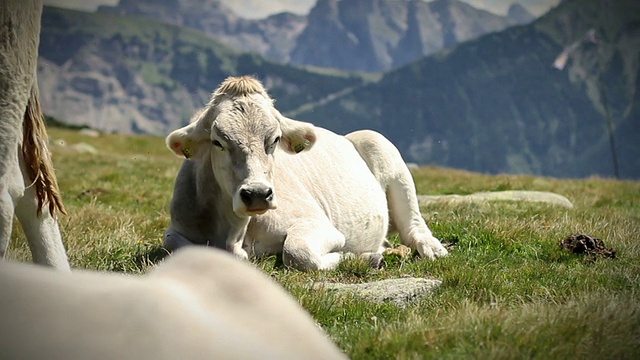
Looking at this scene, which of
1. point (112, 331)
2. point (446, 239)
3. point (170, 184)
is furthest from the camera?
point (170, 184)

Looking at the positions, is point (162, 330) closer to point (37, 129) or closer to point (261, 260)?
point (37, 129)

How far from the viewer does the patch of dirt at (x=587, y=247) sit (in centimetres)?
784

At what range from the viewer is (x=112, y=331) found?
1590 mm

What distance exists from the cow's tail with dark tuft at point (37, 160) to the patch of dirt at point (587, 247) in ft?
17.4

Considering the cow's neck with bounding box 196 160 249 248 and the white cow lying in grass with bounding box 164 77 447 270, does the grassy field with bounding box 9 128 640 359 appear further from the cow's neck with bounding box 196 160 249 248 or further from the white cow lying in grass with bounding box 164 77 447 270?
the cow's neck with bounding box 196 160 249 248

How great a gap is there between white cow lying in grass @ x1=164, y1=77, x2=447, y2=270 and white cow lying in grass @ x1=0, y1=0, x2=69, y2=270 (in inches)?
80.1

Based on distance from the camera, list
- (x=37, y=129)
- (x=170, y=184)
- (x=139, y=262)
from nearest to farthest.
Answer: (x=37, y=129)
(x=139, y=262)
(x=170, y=184)

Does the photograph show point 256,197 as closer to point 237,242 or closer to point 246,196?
point 246,196

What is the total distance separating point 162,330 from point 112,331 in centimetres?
11

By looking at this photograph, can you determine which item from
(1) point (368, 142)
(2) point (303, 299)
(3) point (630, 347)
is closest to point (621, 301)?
(3) point (630, 347)

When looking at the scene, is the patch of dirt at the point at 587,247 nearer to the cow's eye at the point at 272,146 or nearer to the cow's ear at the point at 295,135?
the cow's ear at the point at 295,135

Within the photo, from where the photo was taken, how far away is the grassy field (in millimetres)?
4035

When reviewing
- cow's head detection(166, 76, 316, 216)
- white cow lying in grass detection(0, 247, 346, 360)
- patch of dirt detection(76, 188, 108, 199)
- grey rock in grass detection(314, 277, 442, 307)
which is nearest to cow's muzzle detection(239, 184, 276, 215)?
cow's head detection(166, 76, 316, 216)

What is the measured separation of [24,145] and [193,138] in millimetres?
2678
